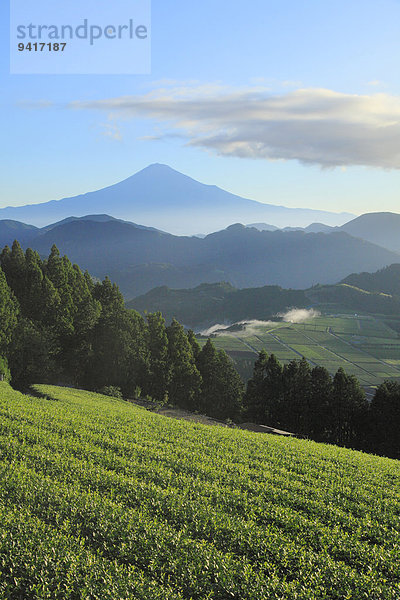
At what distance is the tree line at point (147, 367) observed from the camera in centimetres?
5012

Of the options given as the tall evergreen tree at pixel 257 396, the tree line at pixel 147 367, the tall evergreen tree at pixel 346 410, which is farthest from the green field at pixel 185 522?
the tall evergreen tree at pixel 257 396

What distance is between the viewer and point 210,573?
364 inches

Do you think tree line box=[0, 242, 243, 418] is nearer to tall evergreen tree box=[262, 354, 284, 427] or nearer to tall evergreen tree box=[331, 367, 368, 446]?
tall evergreen tree box=[262, 354, 284, 427]

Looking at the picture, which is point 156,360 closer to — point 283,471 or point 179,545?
point 283,471

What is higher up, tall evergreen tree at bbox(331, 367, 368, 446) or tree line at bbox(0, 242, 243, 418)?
tree line at bbox(0, 242, 243, 418)

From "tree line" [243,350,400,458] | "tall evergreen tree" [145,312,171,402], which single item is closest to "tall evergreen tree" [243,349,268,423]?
"tree line" [243,350,400,458]

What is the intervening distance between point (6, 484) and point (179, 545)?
6.00m

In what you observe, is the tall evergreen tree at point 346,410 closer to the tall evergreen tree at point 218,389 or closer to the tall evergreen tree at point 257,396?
the tall evergreen tree at point 257,396

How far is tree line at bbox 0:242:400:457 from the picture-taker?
50125 mm

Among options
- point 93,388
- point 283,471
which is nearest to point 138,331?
point 93,388

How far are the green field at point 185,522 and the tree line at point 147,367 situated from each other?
33294 millimetres

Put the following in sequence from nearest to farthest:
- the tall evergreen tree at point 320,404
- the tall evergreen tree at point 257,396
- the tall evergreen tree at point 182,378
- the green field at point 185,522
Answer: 1. the green field at point 185,522
2. the tall evergreen tree at point 320,404
3. the tall evergreen tree at point 257,396
4. the tall evergreen tree at point 182,378

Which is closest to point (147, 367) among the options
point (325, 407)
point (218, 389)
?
point (218, 389)

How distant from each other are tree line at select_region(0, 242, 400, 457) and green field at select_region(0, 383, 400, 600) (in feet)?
109
